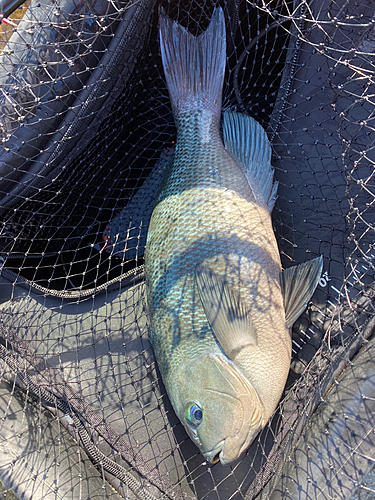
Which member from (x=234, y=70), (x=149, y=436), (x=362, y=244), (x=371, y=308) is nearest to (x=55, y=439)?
(x=149, y=436)

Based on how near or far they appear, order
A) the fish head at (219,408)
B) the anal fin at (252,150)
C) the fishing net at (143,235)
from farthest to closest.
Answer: the anal fin at (252,150) < the fishing net at (143,235) < the fish head at (219,408)

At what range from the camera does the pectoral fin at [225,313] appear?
4.42ft

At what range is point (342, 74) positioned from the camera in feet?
5.60

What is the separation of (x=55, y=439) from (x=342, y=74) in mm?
2187

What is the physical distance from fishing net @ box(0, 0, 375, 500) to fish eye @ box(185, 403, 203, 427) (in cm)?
37

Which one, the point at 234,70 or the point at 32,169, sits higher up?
the point at 234,70

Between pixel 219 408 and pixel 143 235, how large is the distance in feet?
3.54

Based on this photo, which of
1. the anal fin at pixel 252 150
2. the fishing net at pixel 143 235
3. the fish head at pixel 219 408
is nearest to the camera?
the fish head at pixel 219 408

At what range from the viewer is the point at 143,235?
203cm

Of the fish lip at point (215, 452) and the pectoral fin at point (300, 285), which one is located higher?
the pectoral fin at point (300, 285)

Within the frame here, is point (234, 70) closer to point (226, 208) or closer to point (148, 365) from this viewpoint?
point (226, 208)

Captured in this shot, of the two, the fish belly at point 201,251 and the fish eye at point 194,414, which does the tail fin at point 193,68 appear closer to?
the fish belly at point 201,251

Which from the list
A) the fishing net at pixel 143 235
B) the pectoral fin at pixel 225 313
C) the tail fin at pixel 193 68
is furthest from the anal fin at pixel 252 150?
the pectoral fin at pixel 225 313

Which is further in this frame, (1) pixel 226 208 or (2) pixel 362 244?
(2) pixel 362 244
